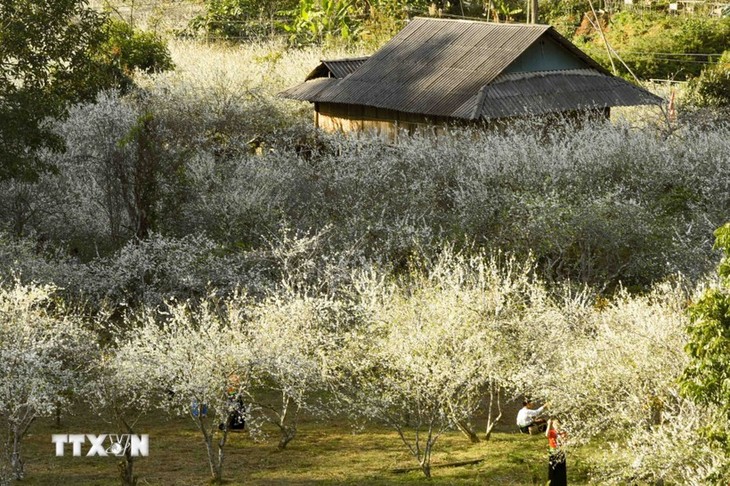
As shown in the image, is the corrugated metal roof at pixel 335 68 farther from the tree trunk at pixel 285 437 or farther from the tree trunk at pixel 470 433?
the tree trunk at pixel 285 437

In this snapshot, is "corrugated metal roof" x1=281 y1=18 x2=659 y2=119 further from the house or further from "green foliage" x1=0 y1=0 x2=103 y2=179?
"green foliage" x1=0 y1=0 x2=103 y2=179

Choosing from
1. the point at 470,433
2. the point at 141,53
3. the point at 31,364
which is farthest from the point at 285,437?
the point at 141,53

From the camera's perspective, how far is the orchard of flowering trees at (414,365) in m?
15.8

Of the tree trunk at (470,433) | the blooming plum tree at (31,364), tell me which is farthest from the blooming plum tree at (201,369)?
the tree trunk at (470,433)

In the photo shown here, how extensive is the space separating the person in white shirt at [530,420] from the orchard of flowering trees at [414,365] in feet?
2.14

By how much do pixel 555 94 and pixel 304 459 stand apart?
17599 millimetres

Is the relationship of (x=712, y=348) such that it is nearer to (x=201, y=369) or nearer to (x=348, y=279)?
(x=201, y=369)

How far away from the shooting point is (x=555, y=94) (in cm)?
3303

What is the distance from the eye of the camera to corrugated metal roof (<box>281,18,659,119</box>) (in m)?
32.0

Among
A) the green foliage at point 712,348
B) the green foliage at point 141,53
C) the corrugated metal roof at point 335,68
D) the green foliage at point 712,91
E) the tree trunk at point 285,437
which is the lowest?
the tree trunk at point 285,437

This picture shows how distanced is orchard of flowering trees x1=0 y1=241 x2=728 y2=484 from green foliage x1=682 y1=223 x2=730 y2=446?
2077 millimetres

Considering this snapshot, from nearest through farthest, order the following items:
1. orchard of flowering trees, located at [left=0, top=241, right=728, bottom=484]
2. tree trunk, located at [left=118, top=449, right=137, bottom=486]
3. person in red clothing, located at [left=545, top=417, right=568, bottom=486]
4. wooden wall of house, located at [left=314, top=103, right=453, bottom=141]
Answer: orchard of flowering trees, located at [left=0, top=241, right=728, bottom=484], person in red clothing, located at [left=545, top=417, right=568, bottom=486], tree trunk, located at [left=118, top=449, right=137, bottom=486], wooden wall of house, located at [left=314, top=103, right=453, bottom=141]

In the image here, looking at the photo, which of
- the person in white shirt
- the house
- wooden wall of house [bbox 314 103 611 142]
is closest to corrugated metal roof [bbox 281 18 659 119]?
the house

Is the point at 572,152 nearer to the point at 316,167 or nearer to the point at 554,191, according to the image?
the point at 554,191
